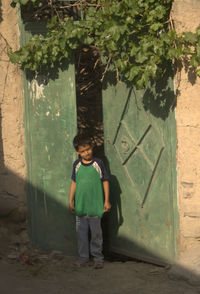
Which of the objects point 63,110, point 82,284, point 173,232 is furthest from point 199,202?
point 63,110

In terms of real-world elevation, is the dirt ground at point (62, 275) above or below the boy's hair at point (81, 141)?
below

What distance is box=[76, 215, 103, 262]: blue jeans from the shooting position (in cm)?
549

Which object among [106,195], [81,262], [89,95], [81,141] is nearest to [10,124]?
[81,141]

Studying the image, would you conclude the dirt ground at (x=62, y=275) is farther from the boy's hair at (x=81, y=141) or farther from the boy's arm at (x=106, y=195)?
the boy's hair at (x=81, y=141)

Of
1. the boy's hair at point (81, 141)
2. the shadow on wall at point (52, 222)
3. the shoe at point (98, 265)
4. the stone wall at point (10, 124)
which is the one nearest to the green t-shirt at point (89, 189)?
the boy's hair at point (81, 141)

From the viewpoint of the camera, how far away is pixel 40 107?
223 inches

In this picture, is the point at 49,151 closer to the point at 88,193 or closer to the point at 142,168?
the point at 88,193

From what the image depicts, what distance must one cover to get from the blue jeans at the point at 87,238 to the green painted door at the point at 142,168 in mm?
379

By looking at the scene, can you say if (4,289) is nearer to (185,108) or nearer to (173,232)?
(173,232)

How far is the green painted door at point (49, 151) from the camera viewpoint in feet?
18.3

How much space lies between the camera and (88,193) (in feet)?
17.7

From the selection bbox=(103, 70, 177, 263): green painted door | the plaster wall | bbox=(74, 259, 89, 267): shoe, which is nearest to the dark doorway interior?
Answer: bbox=(103, 70, 177, 263): green painted door

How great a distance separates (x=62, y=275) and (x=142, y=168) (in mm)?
1373

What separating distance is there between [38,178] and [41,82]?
105 cm
